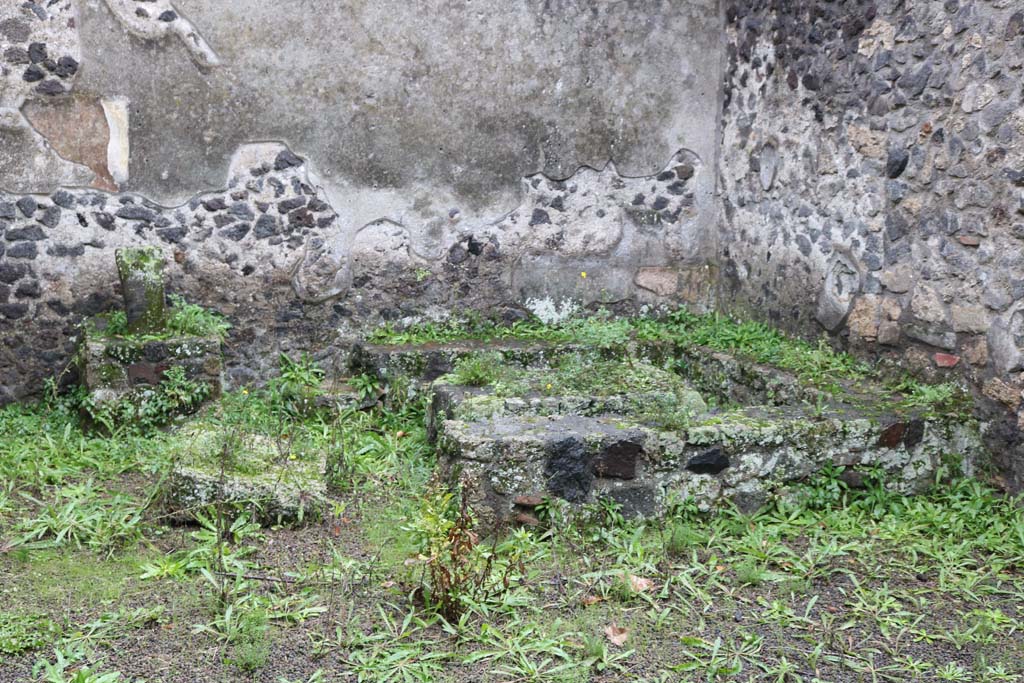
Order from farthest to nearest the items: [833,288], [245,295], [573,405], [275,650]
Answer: [245,295] → [833,288] → [573,405] → [275,650]

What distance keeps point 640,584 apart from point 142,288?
358 cm

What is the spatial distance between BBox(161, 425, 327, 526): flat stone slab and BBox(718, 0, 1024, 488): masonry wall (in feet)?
10.5

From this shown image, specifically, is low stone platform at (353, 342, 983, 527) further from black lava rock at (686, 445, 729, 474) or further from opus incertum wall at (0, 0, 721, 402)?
opus incertum wall at (0, 0, 721, 402)

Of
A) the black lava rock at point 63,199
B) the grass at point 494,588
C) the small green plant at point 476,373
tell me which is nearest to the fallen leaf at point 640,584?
the grass at point 494,588

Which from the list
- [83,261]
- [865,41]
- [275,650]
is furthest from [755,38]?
[275,650]

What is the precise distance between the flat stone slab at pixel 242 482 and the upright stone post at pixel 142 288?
4.22ft

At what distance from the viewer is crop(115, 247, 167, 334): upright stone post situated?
5.77m

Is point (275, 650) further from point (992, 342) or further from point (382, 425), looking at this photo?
point (992, 342)

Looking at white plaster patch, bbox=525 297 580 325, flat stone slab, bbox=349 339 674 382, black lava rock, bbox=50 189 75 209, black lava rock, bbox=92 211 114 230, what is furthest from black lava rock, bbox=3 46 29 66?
white plaster patch, bbox=525 297 580 325

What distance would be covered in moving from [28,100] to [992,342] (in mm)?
5566

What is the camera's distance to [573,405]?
4.95 metres

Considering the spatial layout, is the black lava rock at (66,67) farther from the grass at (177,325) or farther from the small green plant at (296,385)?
the small green plant at (296,385)

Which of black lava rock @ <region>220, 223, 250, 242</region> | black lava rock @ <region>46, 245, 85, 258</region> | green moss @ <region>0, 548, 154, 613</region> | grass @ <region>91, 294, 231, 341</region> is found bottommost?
green moss @ <region>0, 548, 154, 613</region>

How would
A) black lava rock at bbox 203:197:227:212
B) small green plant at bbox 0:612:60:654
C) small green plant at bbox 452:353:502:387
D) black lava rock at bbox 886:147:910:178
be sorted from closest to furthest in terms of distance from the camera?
small green plant at bbox 0:612:60:654
black lava rock at bbox 886:147:910:178
small green plant at bbox 452:353:502:387
black lava rock at bbox 203:197:227:212
